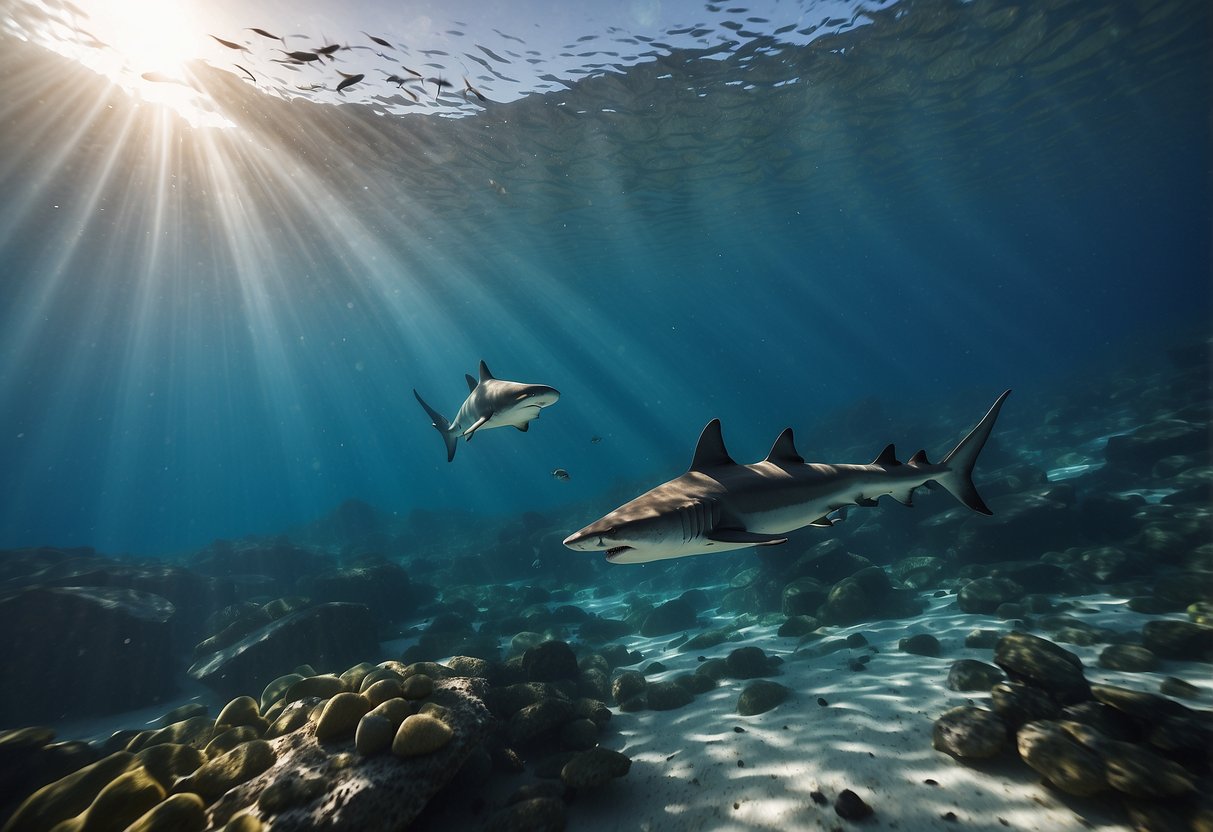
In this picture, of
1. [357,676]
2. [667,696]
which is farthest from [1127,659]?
[357,676]

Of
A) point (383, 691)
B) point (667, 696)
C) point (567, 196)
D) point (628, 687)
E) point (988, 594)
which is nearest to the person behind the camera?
point (383, 691)

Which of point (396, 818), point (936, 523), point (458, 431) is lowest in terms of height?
point (936, 523)

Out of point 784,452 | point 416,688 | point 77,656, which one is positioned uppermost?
point 784,452

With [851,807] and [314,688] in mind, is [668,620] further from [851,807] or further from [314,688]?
[851,807]

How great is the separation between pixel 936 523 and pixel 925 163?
29868 millimetres

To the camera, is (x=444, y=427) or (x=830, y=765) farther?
(x=444, y=427)

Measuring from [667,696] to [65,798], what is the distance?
6545 mm

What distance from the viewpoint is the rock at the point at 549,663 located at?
734cm

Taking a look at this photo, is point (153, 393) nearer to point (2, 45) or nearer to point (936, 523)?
point (2, 45)

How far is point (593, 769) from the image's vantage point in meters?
4.55

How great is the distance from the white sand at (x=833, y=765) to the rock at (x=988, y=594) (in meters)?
1.48

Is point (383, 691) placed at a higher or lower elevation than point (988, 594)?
higher

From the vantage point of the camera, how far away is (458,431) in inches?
346

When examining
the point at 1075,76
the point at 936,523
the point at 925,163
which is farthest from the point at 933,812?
the point at 925,163
